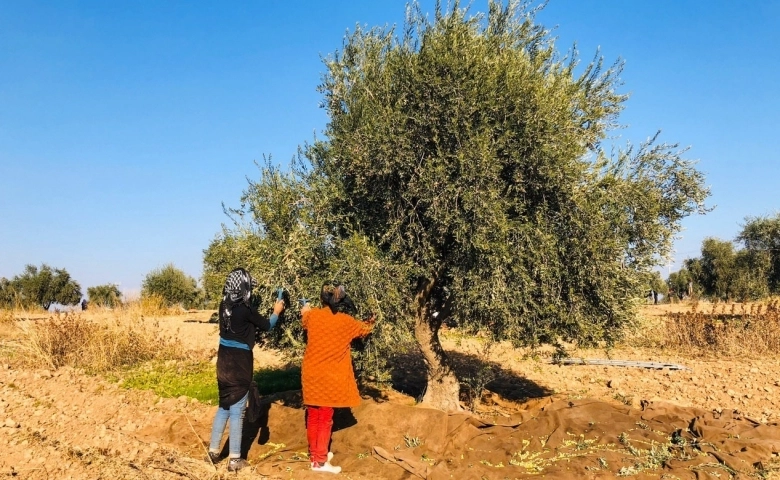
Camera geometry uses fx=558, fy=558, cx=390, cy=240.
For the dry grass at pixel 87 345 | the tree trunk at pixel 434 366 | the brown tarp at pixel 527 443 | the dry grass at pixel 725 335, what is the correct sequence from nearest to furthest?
the brown tarp at pixel 527 443, the tree trunk at pixel 434 366, the dry grass at pixel 87 345, the dry grass at pixel 725 335

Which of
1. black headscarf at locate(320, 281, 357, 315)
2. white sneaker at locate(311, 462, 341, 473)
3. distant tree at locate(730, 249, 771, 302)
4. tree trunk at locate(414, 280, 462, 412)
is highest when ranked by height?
distant tree at locate(730, 249, 771, 302)

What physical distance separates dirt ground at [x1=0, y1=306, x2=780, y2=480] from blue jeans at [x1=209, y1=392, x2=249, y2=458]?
0.88 feet

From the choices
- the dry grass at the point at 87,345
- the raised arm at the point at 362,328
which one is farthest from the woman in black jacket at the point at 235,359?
the dry grass at the point at 87,345

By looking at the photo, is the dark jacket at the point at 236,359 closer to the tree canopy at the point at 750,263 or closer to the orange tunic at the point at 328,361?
the orange tunic at the point at 328,361

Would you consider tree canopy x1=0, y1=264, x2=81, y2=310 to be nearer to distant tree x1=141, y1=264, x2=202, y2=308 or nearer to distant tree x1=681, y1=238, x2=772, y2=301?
distant tree x1=141, y1=264, x2=202, y2=308

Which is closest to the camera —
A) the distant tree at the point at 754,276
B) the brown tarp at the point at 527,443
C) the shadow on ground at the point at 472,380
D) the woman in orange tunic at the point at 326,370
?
the brown tarp at the point at 527,443

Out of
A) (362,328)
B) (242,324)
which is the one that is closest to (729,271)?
(362,328)

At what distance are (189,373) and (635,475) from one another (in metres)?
9.55

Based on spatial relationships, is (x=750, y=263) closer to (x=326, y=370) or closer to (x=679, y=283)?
(x=679, y=283)

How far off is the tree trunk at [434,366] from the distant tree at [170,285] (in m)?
31.8

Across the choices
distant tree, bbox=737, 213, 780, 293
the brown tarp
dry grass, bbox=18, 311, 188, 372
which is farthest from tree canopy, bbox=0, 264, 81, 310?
distant tree, bbox=737, 213, 780, 293

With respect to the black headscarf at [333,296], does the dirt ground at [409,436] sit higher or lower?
lower

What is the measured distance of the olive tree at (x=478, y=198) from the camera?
766cm

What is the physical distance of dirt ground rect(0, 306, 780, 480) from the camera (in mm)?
6391
